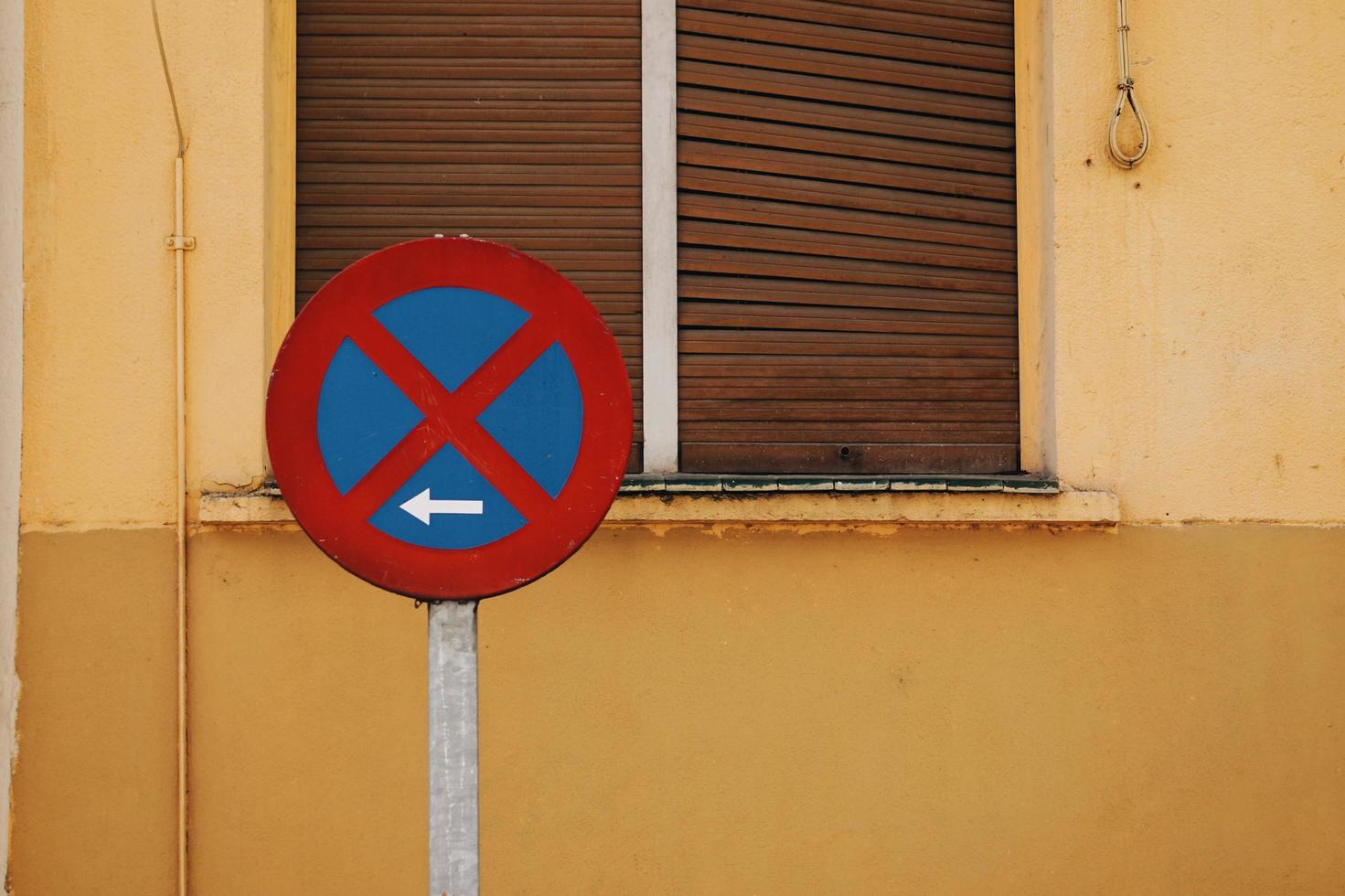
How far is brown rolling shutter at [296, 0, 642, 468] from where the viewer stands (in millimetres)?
3707

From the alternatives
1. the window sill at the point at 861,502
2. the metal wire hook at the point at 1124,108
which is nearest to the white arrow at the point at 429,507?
the window sill at the point at 861,502

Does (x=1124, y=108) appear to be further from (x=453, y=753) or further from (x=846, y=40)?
(x=453, y=753)

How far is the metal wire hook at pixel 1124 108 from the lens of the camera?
12.0ft

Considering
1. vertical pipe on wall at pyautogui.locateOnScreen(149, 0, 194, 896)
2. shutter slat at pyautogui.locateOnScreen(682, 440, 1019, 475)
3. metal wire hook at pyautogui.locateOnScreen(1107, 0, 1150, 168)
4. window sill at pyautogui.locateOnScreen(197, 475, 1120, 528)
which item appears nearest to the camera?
vertical pipe on wall at pyautogui.locateOnScreen(149, 0, 194, 896)

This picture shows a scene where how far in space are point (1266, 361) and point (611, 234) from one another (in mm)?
2220

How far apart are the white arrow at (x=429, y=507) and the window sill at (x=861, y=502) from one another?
4.78ft

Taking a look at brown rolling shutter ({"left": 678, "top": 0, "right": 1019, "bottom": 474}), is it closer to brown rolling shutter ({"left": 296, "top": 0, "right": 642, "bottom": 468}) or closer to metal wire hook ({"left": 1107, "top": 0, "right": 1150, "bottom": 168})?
brown rolling shutter ({"left": 296, "top": 0, "right": 642, "bottom": 468})

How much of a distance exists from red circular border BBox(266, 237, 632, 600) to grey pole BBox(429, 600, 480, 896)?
86 mm

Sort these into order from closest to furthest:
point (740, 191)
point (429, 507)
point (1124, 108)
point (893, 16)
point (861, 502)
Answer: point (429, 507), point (861, 502), point (1124, 108), point (740, 191), point (893, 16)

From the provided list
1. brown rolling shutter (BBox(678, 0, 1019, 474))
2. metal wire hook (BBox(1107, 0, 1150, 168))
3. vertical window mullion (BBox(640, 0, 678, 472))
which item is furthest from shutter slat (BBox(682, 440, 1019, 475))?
metal wire hook (BBox(1107, 0, 1150, 168))

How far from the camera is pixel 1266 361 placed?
369 cm

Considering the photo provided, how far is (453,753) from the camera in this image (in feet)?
6.48

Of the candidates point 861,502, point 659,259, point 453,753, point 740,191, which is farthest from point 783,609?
point 453,753

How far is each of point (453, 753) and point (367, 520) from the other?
1.45 ft
